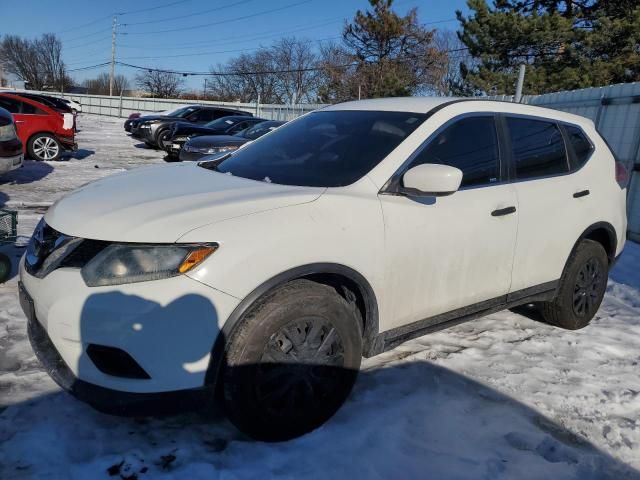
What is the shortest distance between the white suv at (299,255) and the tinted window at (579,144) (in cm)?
13

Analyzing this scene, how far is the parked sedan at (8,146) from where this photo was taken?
8062 mm

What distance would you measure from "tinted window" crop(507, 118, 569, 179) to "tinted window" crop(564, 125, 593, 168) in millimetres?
132

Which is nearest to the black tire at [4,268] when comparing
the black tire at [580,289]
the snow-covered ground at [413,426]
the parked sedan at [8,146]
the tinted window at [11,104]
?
the snow-covered ground at [413,426]

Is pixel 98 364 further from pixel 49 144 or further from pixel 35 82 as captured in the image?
pixel 35 82

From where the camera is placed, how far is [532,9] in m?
21.5

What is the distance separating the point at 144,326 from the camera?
6.81 feet

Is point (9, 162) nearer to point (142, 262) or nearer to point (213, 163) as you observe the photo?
point (213, 163)

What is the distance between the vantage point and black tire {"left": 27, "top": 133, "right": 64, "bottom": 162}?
12227mm

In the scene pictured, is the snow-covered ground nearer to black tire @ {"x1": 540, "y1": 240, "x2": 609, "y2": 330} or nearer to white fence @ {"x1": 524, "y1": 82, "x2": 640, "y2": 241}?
black tire @ {"x1": 540, "y1": 240, "x2": 609, "y2": 330}

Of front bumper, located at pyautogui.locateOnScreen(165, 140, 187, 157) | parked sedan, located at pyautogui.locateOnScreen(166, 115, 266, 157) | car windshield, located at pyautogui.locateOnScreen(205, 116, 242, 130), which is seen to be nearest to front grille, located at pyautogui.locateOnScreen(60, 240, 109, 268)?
parked sedan, located at pyautogui.locateOnScreen(166, 115, 266, 157)

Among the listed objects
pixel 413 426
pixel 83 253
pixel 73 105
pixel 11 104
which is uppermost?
pixel 73 105

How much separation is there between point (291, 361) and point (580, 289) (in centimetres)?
277

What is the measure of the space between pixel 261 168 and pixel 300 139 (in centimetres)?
45

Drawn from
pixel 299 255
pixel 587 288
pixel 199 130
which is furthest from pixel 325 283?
pixel 199 130
